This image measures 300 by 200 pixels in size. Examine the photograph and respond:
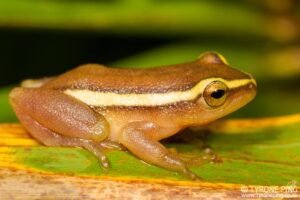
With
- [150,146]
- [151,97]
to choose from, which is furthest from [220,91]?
[150,146]

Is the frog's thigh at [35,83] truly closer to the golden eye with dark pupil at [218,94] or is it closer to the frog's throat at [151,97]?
the frog's throat at [151,97]

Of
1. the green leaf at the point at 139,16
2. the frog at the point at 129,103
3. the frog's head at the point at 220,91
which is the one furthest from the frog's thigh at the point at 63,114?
the green leaf at the point at 139,16

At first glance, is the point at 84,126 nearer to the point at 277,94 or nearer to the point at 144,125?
the point at 144,125

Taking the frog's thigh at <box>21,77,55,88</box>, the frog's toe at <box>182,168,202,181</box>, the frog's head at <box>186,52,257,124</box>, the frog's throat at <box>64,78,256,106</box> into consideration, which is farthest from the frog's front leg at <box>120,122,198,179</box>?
the frog's thigh at <box>21,77,55,88</box>

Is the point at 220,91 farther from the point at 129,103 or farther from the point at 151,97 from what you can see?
the point at 129,103

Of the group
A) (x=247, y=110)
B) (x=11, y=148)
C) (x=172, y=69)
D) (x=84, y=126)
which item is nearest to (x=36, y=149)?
(x=11, y=148)

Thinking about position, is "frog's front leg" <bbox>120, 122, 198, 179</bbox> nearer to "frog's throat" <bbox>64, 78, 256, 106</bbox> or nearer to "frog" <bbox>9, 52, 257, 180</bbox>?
"frog" <bbox>9, 52, 257, 180</bbox>
